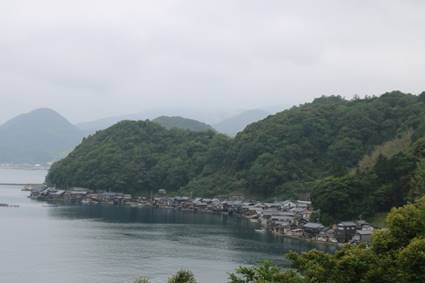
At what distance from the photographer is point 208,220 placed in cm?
4116

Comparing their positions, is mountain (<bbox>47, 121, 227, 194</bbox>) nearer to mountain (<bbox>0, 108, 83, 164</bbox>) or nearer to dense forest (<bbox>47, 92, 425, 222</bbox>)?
dense forest (<bbox>47, 92, 425, 222</bbox>)

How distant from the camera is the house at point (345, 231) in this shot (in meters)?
31.4

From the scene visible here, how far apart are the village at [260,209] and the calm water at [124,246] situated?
5.46ft

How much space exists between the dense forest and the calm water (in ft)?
23.3

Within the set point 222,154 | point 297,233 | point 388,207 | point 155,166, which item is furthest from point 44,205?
point 388,207

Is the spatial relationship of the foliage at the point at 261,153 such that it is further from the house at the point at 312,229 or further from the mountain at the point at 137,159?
the house at the point at 312,229

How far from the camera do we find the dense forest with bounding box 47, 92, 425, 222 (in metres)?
47.4

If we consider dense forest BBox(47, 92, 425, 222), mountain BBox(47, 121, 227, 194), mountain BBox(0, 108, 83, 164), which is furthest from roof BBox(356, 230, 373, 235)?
mountain BBox(0, 108, 83, 164)

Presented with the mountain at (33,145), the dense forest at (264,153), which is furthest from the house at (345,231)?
the mountain at (33,145)

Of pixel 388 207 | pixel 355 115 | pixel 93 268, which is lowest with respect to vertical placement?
pixel 93 268

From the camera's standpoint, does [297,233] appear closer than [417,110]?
Yes

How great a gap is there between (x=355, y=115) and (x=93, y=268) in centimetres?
3322

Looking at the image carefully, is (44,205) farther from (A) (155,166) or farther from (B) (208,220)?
(B) (208,220)

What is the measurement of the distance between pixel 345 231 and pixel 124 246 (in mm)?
11468
